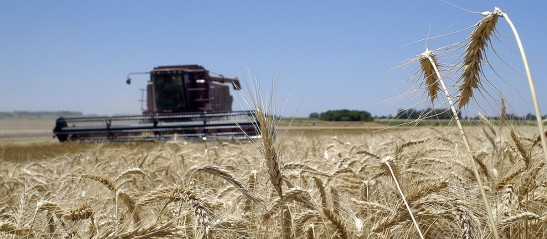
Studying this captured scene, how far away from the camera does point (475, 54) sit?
1.43 m

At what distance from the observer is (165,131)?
47.2 ft

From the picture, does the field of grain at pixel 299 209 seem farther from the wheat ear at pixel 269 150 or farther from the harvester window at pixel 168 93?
the harvester window at pixel 168 93

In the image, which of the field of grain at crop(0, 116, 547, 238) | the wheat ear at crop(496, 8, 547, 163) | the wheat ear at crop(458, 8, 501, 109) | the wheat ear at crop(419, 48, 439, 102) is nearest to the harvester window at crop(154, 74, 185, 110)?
the field of grain at crop(0, 116, 547, 238)

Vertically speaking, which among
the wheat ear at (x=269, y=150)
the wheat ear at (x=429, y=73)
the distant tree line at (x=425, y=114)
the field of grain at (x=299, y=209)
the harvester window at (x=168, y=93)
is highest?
the harvester window at (x=168, y=93)

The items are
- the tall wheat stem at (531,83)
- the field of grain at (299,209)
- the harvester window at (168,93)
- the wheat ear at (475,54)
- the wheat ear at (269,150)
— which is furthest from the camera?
the harvester window at (168,93)

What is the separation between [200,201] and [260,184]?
66 centimetres

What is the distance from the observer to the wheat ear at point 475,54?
1.36 m

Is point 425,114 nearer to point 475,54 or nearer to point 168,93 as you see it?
point 475,54

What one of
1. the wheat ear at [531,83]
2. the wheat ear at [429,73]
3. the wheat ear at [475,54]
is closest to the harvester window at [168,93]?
the wheat ear at [429,73]

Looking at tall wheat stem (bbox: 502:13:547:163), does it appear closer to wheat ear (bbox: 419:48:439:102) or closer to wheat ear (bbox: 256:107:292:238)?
wheat ear (bbox: 419:48:439:102)

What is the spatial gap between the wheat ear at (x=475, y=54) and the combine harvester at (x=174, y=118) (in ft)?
33.9

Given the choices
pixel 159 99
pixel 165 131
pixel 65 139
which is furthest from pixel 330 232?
pixel 159 99

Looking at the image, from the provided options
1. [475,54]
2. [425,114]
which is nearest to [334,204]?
[425,114]

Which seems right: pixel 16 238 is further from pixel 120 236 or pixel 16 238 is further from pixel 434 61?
pixel 434 61
